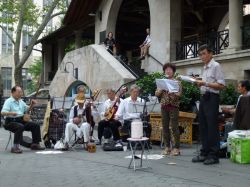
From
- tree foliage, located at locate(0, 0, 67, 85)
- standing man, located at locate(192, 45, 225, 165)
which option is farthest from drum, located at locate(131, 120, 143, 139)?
tree foliage, located at locate(0, 0, 67, 85)

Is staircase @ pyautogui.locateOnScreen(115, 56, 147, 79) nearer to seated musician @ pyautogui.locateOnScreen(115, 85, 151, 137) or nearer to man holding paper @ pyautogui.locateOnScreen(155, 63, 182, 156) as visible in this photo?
seated musician @ pyautogui.locateOnScreen(115, 85, 151, 137)

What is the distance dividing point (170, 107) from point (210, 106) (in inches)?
52.7

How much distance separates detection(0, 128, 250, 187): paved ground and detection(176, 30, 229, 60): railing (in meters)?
8.84

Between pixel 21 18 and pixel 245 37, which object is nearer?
pixel 245 37

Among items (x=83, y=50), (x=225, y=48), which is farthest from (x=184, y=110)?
(x=83, y=50)

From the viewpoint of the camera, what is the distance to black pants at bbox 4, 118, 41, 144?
1077 centimetres

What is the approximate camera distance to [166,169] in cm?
783

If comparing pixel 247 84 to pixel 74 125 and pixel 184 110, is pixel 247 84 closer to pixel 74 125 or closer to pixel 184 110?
pixel 184 110

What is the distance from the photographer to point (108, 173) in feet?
24.6

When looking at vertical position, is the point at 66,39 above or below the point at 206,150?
above

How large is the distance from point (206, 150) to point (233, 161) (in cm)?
66

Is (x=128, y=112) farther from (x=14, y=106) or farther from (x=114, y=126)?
(x=14, y=106)

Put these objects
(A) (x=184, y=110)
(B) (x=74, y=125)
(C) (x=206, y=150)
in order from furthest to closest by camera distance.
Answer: (A) (x=184, y=110)
(B) (x=74, y=125)
(C) (x=206, y=150)

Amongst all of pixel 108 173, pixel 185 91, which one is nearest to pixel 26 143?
pixel 185 91
